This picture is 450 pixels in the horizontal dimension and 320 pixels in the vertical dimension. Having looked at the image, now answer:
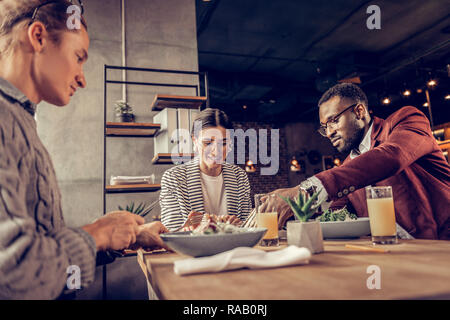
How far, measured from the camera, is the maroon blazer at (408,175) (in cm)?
142

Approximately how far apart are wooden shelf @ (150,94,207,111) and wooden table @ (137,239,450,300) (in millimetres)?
2454

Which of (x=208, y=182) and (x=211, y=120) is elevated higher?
(x=211, y=120)

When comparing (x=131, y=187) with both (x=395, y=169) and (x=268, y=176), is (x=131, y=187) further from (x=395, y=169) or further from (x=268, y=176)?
(x=268, y=176)

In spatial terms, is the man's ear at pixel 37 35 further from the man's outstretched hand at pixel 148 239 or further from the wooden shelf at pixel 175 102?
the wooden shelf at pixel 175 102

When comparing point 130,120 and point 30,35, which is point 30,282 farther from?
point 130,120

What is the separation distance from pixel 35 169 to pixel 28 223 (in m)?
0.18

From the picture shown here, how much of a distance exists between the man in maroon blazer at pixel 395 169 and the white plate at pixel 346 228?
118 millimetres

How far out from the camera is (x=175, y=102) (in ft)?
10.8

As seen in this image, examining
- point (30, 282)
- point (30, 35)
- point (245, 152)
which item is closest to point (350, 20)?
point (30, 35)

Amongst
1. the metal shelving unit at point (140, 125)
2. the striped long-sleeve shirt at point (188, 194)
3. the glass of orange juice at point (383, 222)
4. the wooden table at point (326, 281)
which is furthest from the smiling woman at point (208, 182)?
the wooden table at point (326, 281)

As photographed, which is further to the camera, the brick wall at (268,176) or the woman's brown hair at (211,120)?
the brick wall at (268,176)
